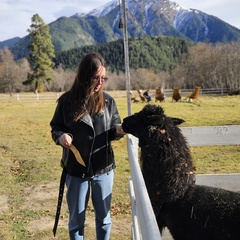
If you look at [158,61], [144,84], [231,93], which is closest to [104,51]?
[158,61]

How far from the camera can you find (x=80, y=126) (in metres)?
2.73

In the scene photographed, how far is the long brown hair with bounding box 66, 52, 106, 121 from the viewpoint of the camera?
2.66 metres

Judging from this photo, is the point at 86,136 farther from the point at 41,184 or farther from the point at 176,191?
the point at 41,184

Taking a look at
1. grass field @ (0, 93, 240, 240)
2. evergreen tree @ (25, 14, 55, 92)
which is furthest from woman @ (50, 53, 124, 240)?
evergreen tree @ (25, 14, 55, 92)

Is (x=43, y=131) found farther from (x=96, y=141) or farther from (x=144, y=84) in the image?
(x=144, y=84)

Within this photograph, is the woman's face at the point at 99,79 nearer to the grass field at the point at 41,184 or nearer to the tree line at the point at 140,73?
the grass field at the point at 41,184

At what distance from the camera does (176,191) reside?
2762mm

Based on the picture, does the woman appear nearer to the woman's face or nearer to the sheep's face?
the woman's face

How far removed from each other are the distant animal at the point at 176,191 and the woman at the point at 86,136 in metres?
0.30

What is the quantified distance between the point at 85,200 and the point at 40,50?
4124 cm

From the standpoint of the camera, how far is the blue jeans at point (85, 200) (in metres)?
2.83

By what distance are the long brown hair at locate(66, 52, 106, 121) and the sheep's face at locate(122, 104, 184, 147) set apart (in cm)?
44

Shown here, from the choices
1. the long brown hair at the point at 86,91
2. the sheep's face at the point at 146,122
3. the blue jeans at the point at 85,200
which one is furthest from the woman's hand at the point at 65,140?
the sheep's face at the point at 146,122

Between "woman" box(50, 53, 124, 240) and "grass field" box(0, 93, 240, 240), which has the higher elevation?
"woman" box(50, 53, 124, 240)
